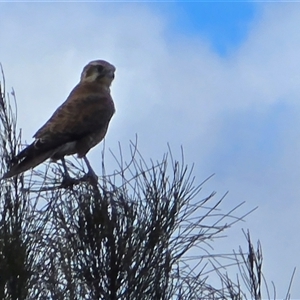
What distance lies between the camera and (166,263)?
3549mm

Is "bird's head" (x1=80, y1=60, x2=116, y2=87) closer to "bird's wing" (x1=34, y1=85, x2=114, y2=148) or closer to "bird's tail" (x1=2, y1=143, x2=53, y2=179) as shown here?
"bird's wing" (x1=34, y1=85, x2=114, y2=148)

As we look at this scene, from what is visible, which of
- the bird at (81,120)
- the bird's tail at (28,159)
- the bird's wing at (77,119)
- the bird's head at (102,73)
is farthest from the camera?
the bird's head at (102,73)

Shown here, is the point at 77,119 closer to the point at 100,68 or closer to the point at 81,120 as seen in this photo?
the point at 81,120

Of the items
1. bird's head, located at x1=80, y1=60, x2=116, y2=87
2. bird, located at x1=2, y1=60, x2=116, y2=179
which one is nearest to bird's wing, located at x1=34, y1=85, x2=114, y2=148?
bird, located at x1=2, y1=60, x2=116, y2=179

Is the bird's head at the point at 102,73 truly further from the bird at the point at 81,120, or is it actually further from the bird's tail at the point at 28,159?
the bird's tail at the point at 28,159

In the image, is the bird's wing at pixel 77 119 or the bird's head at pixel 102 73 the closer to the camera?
the bird's wing at pixel 77 119

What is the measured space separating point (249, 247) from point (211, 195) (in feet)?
1.01

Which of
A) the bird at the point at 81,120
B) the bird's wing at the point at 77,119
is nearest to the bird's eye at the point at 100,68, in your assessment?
the bird at the point at 81,120

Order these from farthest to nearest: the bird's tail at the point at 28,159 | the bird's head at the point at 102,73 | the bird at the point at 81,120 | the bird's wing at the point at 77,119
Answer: the bird's head at the point at 102,73 → the bird's wing at the point at 77,119 → the bird at the point at 81,120 → the bird's tail at the point at 28,159

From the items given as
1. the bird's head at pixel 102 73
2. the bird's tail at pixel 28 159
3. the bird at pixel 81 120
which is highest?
the bird's head at pixel 102 73

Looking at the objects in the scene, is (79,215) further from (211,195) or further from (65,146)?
(65,146)

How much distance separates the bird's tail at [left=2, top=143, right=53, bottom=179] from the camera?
13.9ft

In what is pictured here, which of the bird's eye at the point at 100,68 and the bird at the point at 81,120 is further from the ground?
the bird's eye at the point at 100,68

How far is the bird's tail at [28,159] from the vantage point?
422cm
